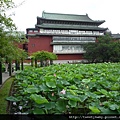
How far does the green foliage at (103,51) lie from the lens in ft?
97.6

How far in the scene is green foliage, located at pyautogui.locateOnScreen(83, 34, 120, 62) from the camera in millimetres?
29759

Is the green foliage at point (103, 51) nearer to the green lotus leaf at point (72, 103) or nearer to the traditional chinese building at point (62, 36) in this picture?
the traditional chinese building at point (62, 36)

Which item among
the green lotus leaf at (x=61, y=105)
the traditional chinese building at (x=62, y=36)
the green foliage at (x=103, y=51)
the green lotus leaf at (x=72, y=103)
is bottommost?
the green lotus leaf at (x=61, y=105)

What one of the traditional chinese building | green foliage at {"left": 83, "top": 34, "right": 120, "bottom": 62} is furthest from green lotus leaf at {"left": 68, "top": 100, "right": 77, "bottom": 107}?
the traditional chinese building

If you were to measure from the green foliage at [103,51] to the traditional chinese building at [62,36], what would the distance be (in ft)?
8.66

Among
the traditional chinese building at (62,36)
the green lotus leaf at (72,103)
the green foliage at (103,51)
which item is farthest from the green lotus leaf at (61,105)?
the traditional chinese building at (62,36)

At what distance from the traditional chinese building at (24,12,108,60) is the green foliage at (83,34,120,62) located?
2639mm

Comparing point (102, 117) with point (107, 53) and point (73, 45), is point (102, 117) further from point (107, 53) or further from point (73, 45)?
point (73, 45)

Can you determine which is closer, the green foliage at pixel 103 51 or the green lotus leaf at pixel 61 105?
the green lotus leaf at pixel 61 105

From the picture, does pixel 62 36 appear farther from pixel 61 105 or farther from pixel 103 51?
pixel 61 105

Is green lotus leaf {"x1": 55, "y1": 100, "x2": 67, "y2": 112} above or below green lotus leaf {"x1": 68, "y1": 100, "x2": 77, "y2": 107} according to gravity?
below

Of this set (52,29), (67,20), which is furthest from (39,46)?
(67,20)

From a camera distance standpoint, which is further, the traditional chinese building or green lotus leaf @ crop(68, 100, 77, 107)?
the traditional chinese building

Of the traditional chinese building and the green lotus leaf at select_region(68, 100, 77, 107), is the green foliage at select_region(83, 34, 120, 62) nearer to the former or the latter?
the traditional chinese building
